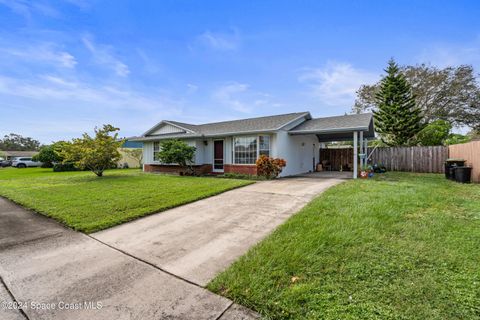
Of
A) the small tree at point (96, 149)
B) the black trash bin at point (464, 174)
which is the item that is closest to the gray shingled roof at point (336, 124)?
the black trash bin at point (464, 174)

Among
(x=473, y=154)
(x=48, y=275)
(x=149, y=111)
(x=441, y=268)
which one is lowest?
(x=48, y=275)

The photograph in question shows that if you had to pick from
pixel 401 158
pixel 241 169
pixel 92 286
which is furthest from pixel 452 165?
pixel 92 286

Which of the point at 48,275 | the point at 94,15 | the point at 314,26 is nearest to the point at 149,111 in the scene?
the point at 94,15

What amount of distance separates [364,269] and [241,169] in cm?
1007

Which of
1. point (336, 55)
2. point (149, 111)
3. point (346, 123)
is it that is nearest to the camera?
point (346, 123)

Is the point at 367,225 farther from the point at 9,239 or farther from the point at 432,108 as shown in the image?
the point at 432,108

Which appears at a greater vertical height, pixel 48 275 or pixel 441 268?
pixel 441 268

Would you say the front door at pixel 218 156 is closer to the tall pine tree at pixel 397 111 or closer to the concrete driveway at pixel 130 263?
the concrete driveway at pixel 130 263

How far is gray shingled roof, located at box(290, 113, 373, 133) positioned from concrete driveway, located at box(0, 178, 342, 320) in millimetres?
6460

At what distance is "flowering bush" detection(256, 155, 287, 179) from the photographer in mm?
11296

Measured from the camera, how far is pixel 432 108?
23.4m

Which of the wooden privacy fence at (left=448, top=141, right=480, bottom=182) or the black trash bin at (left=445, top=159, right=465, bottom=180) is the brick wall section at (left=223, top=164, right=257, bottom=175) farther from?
the wooden privacy fence at (left=448, top=141, right=480, bottom=182)

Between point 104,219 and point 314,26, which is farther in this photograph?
point 314,26

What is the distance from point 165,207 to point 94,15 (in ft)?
28.2
